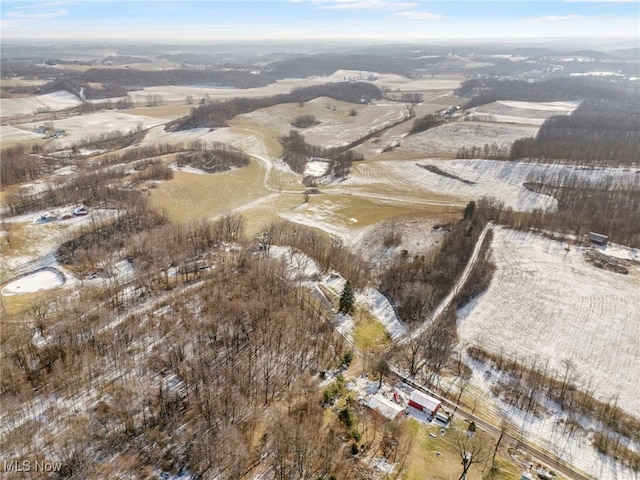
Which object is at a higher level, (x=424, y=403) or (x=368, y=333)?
(x=424, y=403)

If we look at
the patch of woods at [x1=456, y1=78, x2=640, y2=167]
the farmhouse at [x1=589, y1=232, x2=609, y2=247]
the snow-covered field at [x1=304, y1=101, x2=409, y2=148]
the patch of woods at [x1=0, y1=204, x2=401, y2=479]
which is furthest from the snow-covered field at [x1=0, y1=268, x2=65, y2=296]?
the patch of woods at [x1=456, y1=78, x2=640, y2=167]

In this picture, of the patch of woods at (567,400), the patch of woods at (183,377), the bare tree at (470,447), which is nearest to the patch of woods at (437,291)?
the patch of woods at (567,400)

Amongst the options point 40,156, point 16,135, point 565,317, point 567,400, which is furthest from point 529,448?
point 16,135

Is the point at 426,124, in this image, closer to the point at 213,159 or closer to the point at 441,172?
the point at 441,172

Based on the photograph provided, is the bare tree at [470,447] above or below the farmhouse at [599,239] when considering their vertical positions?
below

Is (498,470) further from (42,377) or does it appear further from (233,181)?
→ (233,181)

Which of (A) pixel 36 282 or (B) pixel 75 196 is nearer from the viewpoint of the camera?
(A) pixel 36 282

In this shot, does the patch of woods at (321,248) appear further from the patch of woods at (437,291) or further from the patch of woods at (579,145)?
the patch of woods at (579,145)
